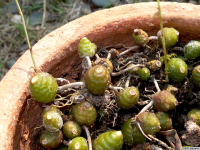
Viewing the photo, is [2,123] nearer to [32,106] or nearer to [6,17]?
[32,106]

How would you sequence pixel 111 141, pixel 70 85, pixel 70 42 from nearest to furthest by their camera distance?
pixel 111 141 < pixel 70 85 < pixel 70 42

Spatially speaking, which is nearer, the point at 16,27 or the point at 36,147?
the point at 36,147

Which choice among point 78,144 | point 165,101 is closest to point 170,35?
point 165,101

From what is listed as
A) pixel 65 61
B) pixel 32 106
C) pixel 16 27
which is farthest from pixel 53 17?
pixel 32 106

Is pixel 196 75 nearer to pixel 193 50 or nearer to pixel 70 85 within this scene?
pixel 193 50

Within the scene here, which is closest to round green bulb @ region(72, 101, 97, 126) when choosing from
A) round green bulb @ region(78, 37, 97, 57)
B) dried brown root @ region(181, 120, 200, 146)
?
round green bulb @ region(78, 37, 97, 57)

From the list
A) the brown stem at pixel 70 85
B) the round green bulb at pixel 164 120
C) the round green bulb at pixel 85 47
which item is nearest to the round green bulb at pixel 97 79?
the brown stem at pixel 70 85
